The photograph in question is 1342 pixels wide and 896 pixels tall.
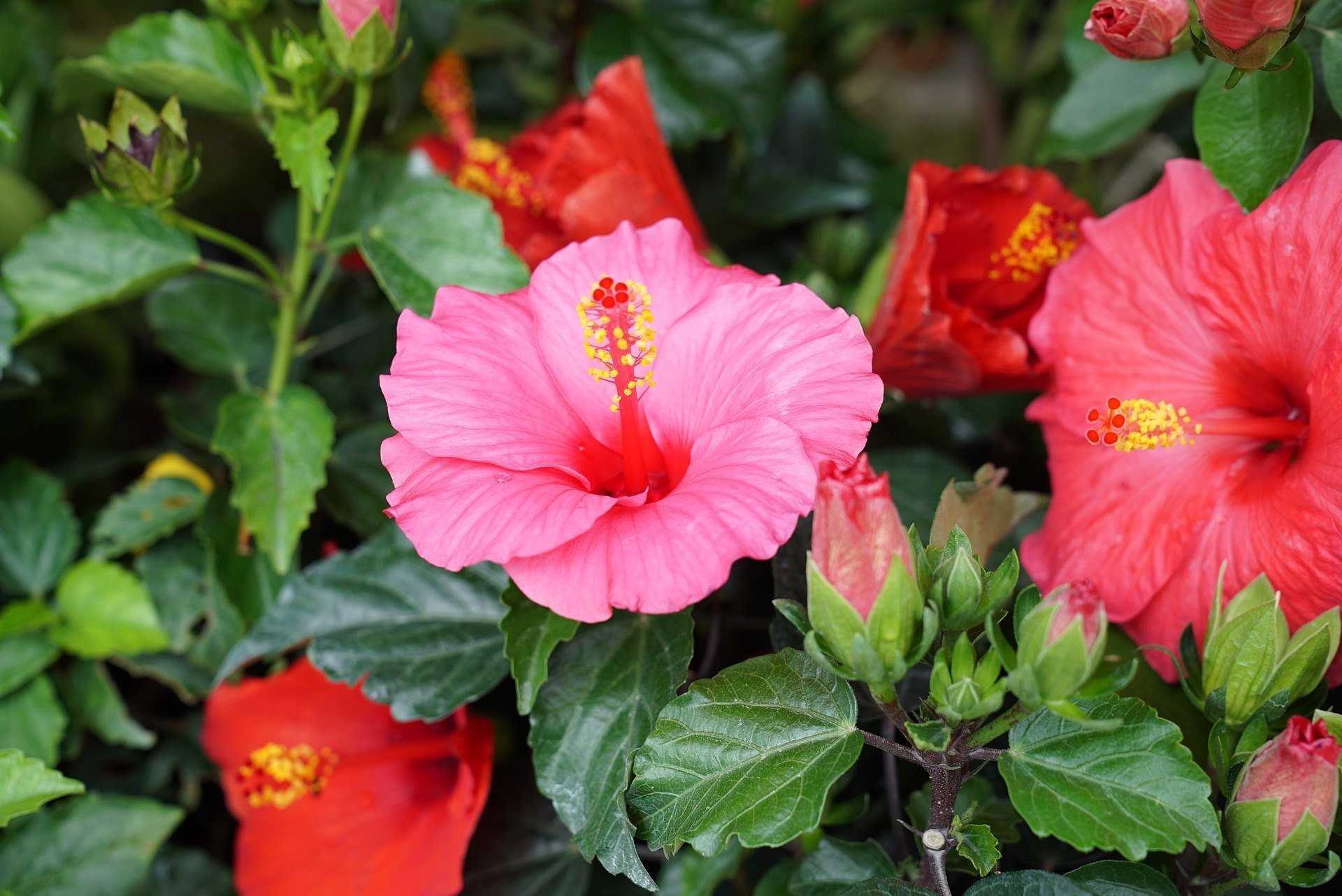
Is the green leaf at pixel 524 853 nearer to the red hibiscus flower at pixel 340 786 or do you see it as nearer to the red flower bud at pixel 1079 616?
the red hibiscus flower at pixel 340 786

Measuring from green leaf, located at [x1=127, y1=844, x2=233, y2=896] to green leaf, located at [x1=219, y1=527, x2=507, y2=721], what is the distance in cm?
25

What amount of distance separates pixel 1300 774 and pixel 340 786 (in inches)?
29.2

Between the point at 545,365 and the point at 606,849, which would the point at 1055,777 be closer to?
the point at 606,849

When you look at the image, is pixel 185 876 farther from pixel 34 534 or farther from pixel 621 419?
pixel 621 419

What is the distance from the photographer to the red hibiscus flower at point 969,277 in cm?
88

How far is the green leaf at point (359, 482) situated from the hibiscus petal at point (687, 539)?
1.25 ft

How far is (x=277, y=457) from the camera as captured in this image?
3.06ft

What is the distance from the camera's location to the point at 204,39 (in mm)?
974

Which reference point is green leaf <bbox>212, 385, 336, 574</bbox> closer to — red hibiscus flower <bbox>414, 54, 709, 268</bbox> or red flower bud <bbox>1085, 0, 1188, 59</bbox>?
red hibiscus flower <bbox>414, 54, 709, 268</bbox>

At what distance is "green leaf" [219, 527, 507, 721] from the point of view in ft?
2.78

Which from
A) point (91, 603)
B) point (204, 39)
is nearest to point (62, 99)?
point (204, 39)

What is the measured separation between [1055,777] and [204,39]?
90cm

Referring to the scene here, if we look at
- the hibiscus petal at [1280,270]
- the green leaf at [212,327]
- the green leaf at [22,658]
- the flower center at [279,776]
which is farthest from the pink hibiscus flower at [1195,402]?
the green leaf at [22,658]

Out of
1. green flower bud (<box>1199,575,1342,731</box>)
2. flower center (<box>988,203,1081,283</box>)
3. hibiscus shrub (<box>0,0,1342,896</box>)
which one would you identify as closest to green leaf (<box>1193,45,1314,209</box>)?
hibiscus shrub (<box>0,0,1342,896</box>)
